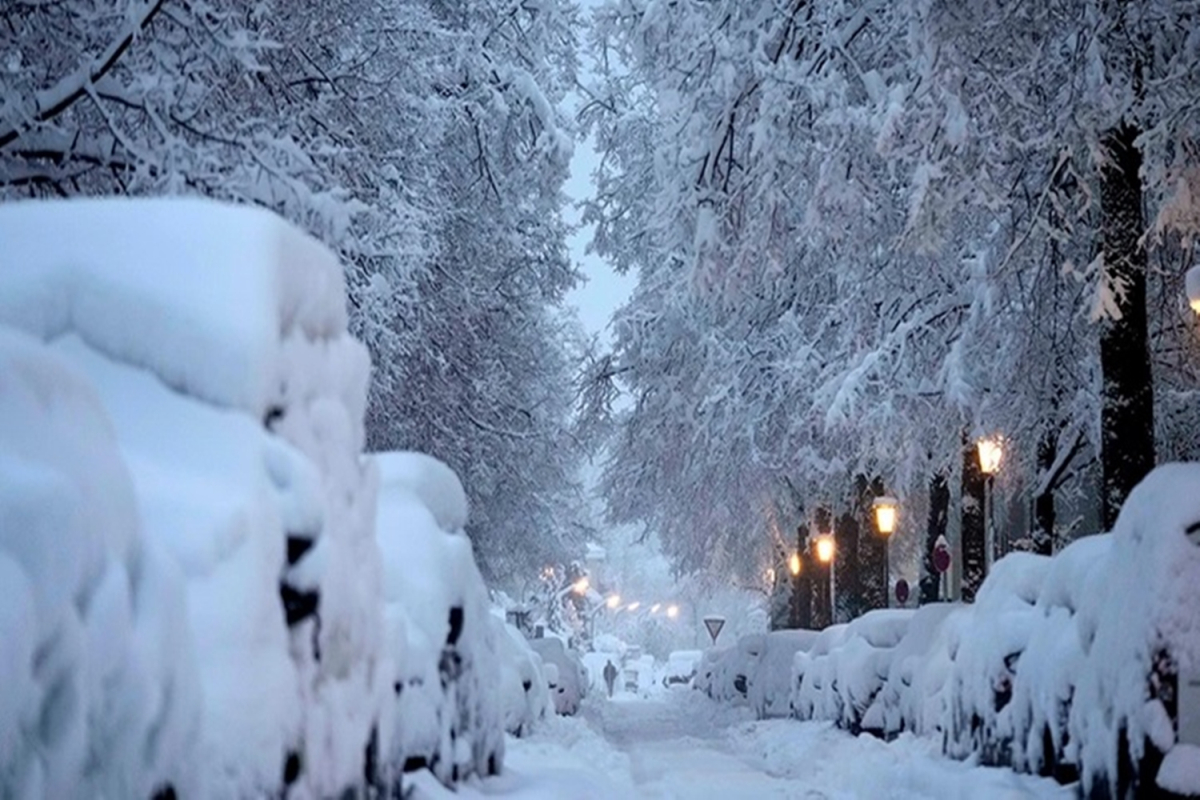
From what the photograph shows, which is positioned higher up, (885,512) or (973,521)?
(885,512)

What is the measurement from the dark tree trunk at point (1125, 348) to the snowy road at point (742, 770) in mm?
2823

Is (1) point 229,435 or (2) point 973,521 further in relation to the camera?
(2) point 973,521

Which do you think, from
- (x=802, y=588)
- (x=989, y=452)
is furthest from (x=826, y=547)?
(x=989, y=452)

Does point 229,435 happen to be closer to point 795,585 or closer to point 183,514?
point 183,514

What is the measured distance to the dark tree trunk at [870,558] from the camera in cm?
2594

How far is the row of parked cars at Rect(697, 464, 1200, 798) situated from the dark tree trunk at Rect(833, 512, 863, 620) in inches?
477

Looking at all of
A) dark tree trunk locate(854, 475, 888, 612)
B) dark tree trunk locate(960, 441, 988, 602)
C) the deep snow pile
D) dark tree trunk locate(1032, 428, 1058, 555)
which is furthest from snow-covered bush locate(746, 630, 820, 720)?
the deep snow pile

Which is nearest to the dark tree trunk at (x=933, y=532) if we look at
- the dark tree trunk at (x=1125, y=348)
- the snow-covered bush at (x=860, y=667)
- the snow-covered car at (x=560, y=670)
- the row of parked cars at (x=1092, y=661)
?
the snow-covered bush at (x=860, y=667)

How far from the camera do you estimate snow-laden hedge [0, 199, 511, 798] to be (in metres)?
2.71

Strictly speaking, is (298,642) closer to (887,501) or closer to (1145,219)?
(1145,219)

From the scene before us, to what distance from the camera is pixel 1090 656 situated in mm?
7840

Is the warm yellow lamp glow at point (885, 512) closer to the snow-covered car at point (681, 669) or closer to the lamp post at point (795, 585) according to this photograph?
the lamp post at point (795, 585)

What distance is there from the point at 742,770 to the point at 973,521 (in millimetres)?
6439

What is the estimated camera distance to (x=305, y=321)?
5.06 m
